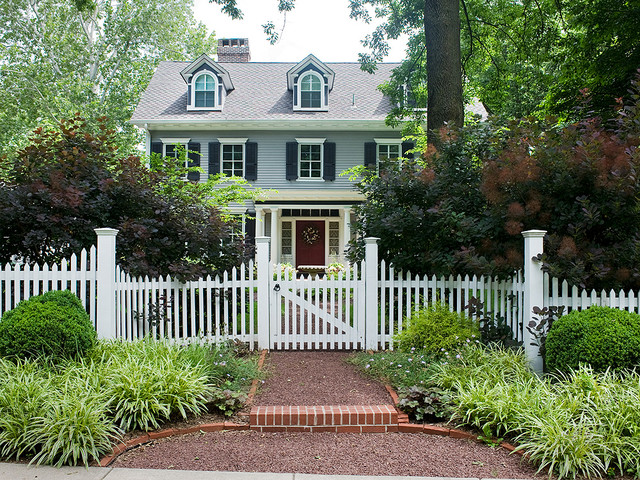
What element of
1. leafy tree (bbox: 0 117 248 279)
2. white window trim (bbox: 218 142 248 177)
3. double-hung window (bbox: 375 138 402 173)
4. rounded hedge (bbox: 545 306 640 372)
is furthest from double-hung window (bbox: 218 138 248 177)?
rounded hedge (bbox: 545 306 640 372)

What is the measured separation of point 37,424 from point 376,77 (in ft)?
59.7

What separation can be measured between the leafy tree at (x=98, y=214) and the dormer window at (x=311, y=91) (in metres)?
11.2

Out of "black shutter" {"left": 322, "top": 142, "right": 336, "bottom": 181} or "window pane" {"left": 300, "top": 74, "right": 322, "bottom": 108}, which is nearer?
"black shutter" {"left": 322, "top": 142, "right": 336, "bottom": 181}

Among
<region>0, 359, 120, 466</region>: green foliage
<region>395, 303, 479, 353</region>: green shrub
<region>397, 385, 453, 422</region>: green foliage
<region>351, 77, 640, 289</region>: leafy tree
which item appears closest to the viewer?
<region>0, 359, 120, 466</region>: green foliage

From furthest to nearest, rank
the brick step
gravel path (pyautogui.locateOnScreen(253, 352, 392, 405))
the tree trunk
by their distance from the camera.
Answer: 1. the tree trunk
2. gravel path (pyautogui.locateOnScreen(253, 352, 392, 405))
3. the brick step

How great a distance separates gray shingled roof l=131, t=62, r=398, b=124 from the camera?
17891 mm

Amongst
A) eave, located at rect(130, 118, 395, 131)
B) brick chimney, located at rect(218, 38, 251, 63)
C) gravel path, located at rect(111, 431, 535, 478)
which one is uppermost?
brick chimney, located at rect(218, 38, 251, 63)

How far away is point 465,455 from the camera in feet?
13.2

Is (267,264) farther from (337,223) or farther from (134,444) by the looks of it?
(337,223)

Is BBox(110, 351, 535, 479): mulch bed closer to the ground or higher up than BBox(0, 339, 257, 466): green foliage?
closer to the ground

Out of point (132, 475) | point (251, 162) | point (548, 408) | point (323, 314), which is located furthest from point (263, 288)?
point (251, 162)

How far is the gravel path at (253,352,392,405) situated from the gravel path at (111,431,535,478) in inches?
23.2

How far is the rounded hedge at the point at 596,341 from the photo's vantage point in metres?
4.78

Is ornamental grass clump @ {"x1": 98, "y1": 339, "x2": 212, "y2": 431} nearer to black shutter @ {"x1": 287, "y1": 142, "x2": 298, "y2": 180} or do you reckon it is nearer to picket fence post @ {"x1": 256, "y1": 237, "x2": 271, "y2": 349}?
picket fence post @ {"x1": 256, "y1": 237, "x2": 271, "y2": 349}
